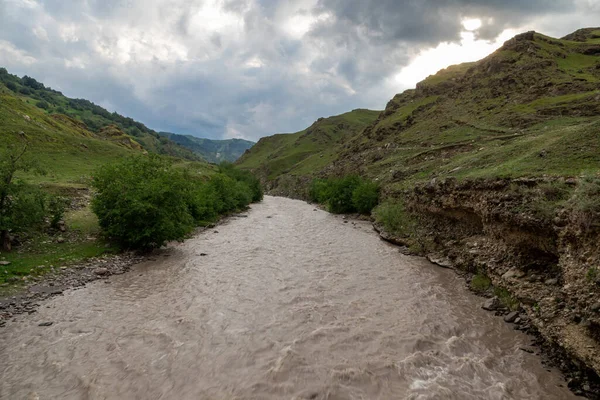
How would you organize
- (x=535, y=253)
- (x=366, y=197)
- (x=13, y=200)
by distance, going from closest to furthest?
(x=535, y=253)
(x=13, y=200)
(x=366, y=197)

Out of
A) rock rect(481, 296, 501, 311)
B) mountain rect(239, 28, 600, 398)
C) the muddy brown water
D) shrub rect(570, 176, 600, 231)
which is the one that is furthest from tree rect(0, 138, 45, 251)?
shrub rect(570, 176, 600, 231)

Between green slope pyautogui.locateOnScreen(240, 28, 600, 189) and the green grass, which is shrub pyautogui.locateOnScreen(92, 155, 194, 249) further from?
green slope pyautogui.locateOnScreen(240, 28, 600, 189)

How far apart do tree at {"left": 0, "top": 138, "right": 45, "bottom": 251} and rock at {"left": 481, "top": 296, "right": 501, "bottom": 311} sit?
27.1 metres

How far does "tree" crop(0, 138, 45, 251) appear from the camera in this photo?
65.1 feet

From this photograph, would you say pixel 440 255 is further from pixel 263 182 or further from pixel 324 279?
pixel 263 182

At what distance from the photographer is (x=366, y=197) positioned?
174ft

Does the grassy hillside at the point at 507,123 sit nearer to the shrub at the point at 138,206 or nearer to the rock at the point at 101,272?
the shrub at the point at 138,206

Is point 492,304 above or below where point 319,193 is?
below

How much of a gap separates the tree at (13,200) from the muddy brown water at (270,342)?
641 cm

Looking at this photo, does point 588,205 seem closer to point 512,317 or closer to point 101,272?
point 512,317

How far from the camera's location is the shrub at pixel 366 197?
52.7 m

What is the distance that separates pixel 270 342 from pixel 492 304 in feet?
38.6

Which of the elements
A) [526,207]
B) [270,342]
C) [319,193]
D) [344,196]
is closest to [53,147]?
[319,193]

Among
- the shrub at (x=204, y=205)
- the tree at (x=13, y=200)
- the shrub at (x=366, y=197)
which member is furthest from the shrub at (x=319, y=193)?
the tree at (x=13, y=200)
